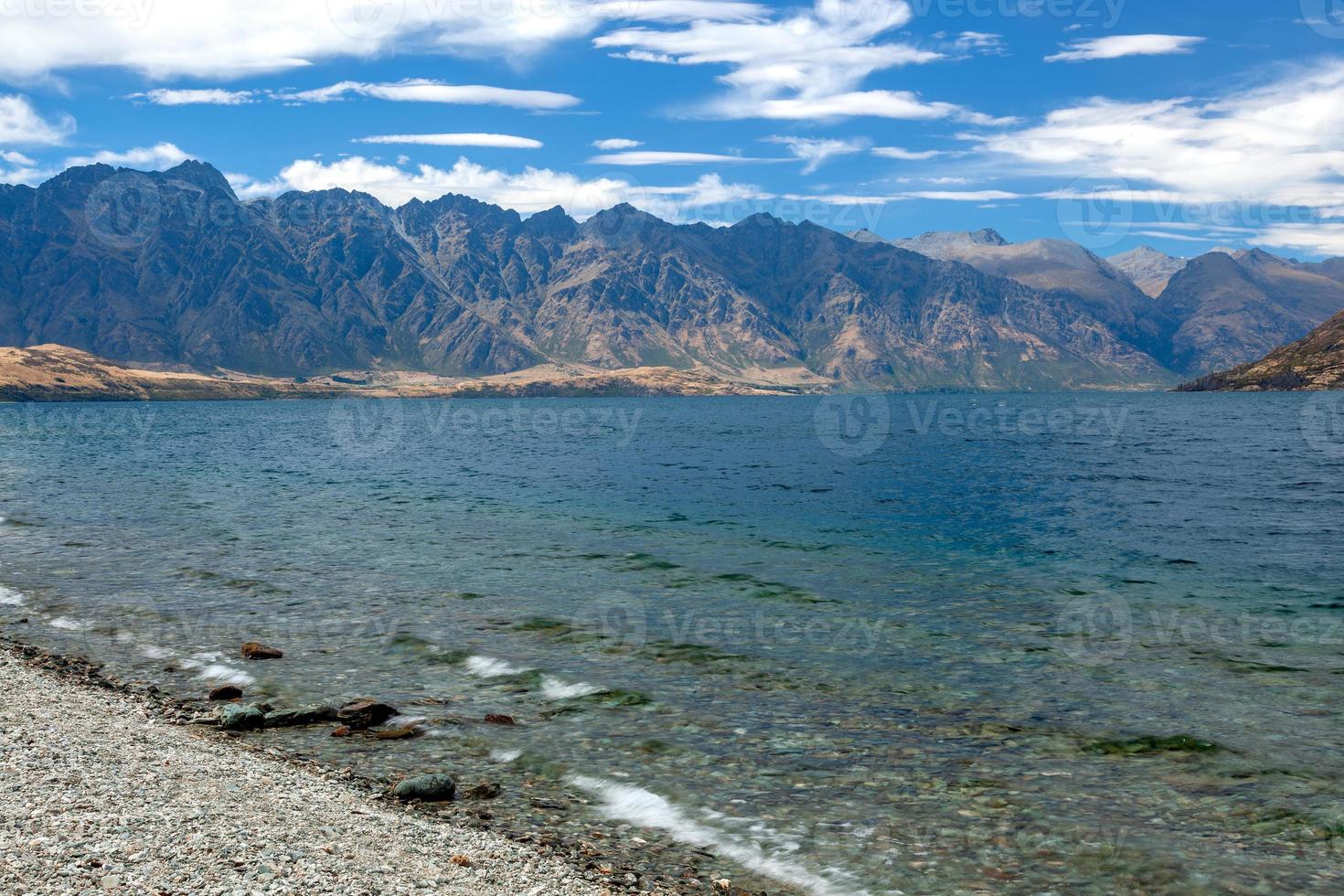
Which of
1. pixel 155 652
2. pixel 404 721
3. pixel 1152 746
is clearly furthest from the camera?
pixel 155 652

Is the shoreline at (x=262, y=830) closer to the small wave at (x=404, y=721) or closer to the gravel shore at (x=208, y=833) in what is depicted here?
the gravel shore at (x=208, y=833)

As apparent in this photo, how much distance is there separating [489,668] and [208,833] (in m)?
13.2

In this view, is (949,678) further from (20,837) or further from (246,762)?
(20,837)

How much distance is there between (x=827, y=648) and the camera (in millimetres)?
29922

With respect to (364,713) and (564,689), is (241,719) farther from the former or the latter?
(564,689)

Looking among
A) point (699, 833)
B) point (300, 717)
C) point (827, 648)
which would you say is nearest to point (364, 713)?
point (300, 717)

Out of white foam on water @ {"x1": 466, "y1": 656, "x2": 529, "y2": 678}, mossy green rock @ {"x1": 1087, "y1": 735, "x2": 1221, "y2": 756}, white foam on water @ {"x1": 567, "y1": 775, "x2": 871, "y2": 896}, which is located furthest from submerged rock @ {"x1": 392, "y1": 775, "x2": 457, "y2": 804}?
mossy green rock @ {"x1": 1087, "y1": 735, "x2": 1221, "y2": 756}

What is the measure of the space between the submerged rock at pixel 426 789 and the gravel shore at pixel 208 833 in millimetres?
642

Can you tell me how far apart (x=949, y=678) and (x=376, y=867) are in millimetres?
18069

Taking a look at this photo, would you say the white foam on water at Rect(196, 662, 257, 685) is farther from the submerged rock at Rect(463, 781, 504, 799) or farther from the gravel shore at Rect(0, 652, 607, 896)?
the submerged rock at Rect(463, 781, 504, 799)

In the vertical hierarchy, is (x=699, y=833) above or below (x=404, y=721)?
above

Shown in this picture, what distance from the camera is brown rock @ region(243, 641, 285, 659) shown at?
92.0ft

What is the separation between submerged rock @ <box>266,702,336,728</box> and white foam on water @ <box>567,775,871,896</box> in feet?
24.7

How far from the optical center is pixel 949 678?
87.4 ft
